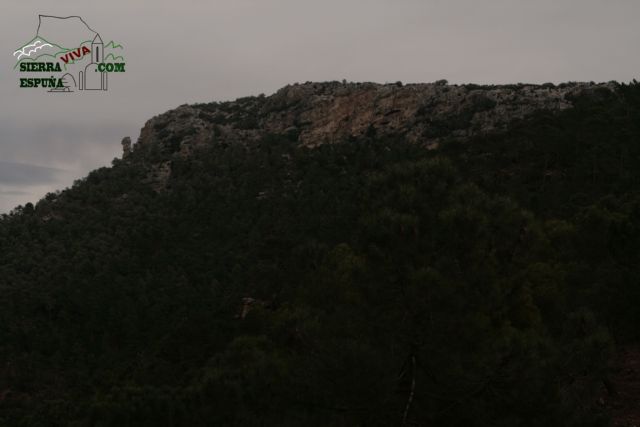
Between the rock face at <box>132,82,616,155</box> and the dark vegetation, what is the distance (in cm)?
485

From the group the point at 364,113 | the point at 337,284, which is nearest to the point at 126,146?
the point at 364,113

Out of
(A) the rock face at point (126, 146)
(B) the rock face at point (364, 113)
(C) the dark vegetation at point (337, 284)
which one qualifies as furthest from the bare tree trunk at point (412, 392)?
(A) the rock face at point (126, 146)

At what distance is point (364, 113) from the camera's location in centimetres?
8606

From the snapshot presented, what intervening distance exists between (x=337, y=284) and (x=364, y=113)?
7578 cm

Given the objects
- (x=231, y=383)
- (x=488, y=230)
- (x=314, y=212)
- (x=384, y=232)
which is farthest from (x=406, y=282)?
(x=314, y=212)

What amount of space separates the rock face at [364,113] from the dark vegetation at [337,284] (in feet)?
15.9

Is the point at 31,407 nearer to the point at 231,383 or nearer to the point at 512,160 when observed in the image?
the point at 231,383

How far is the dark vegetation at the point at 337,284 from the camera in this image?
10633 millimetres

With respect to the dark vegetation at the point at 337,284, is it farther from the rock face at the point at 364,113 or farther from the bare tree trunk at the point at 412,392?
the rock face at the point at 364,113

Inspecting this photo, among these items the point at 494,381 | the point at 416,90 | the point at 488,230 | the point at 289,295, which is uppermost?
the point at 416,90

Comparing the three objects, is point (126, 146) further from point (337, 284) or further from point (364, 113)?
point (337, 284)

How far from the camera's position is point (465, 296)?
1077cm

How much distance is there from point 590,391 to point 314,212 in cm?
4415

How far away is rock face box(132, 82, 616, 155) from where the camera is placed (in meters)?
73.2
